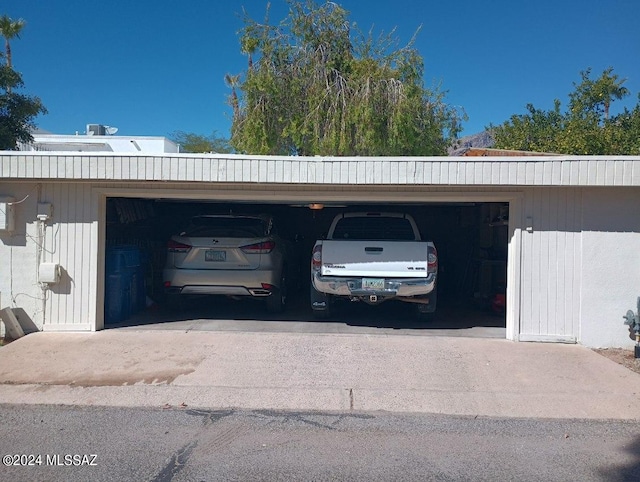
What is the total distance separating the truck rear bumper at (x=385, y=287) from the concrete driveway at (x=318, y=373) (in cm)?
66

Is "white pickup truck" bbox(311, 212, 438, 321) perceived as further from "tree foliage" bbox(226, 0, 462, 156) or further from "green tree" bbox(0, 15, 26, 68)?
"green tree" bbox(0, 15, 26, 68)

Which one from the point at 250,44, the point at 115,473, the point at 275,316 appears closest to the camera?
the point at 115,473

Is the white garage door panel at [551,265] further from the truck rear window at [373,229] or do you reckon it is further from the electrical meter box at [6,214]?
the electrical meter box at [6,214]

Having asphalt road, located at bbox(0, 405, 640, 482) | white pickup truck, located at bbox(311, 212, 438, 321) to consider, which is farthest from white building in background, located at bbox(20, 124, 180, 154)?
asphalt road, located at bbox(0, 405, 640, 482)

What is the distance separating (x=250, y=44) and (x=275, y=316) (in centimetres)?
1128

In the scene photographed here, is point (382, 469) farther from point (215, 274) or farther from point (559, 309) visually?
point (215, 274)

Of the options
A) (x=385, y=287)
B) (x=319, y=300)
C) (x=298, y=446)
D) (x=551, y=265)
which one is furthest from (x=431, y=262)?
(x=298, y=446)

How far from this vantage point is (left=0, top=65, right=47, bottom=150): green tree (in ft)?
63.1

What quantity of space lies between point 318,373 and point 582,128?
75.4 feet

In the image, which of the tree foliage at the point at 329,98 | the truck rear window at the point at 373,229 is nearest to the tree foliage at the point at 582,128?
the tree foliage at the point at 329,98

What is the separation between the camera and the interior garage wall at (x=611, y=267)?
28.8ft

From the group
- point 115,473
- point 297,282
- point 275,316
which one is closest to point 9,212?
point 275,316

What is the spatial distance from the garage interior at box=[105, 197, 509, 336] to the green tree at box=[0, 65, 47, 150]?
8.73m

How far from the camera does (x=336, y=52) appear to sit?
19219 millimetres
